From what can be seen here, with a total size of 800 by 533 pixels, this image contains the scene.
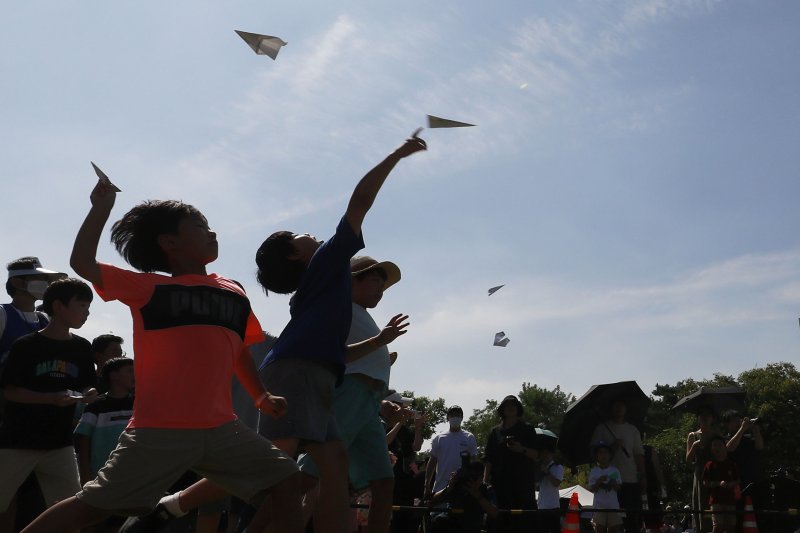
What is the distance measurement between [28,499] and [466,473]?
500 cm

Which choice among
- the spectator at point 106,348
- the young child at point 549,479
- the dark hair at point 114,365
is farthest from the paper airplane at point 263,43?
the young child at point 549,479

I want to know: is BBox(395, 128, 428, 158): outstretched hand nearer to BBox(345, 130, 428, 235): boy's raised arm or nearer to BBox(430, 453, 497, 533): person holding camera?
BBox(345, 130, 428, 235): boy's raised arm

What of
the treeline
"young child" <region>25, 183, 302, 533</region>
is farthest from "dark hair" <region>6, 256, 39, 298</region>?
the treeline

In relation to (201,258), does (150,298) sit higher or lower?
lower

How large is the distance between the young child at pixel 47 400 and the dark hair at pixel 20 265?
1471 millimetres

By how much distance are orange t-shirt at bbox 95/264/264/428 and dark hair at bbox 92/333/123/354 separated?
4300mm

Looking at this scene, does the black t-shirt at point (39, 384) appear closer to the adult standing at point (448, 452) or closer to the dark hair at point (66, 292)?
the dark hair at point (66, 292)

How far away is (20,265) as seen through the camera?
24.1 feet

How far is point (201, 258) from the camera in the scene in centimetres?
411

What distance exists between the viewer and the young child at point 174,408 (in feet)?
11.6

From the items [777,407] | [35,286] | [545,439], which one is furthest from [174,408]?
[777,407]

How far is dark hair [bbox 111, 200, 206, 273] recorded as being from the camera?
412 centimetres

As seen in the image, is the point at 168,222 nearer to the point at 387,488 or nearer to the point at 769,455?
the point at 387,488

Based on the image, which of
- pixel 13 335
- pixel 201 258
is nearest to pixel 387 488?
pixel 201 258
